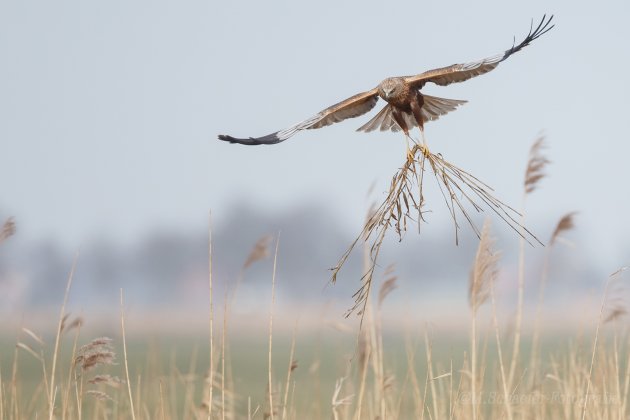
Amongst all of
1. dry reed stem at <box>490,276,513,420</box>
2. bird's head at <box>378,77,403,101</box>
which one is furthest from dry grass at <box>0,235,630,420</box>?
bird's head at <box>378,77,403,101</box>

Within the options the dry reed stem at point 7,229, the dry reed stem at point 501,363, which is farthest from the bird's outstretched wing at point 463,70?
the dry reed stem at point 7,229

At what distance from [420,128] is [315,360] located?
229 cm

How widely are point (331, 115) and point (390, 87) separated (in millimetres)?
431

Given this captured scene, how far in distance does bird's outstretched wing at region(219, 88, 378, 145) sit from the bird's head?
0.54ft

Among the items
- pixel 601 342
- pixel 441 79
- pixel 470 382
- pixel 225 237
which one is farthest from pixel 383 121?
pixel 225 237

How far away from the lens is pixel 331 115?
4.02 metres

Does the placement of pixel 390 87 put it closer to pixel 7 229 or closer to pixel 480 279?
pixel 480 279

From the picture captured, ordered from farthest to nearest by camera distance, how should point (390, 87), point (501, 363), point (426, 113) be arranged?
point (426, 113)
point (501, 363)
point (390, 87)

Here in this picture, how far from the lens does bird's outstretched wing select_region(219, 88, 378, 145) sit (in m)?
3.78

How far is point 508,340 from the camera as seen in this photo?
582cm

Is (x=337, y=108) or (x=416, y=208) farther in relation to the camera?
(x=337, y=108)

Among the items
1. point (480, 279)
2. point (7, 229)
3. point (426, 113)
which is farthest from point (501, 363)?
point (7, 229)

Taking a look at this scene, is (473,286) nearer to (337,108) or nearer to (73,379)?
(337,108)

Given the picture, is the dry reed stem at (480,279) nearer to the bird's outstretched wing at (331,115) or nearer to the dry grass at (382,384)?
the dry grass at (382,384)
